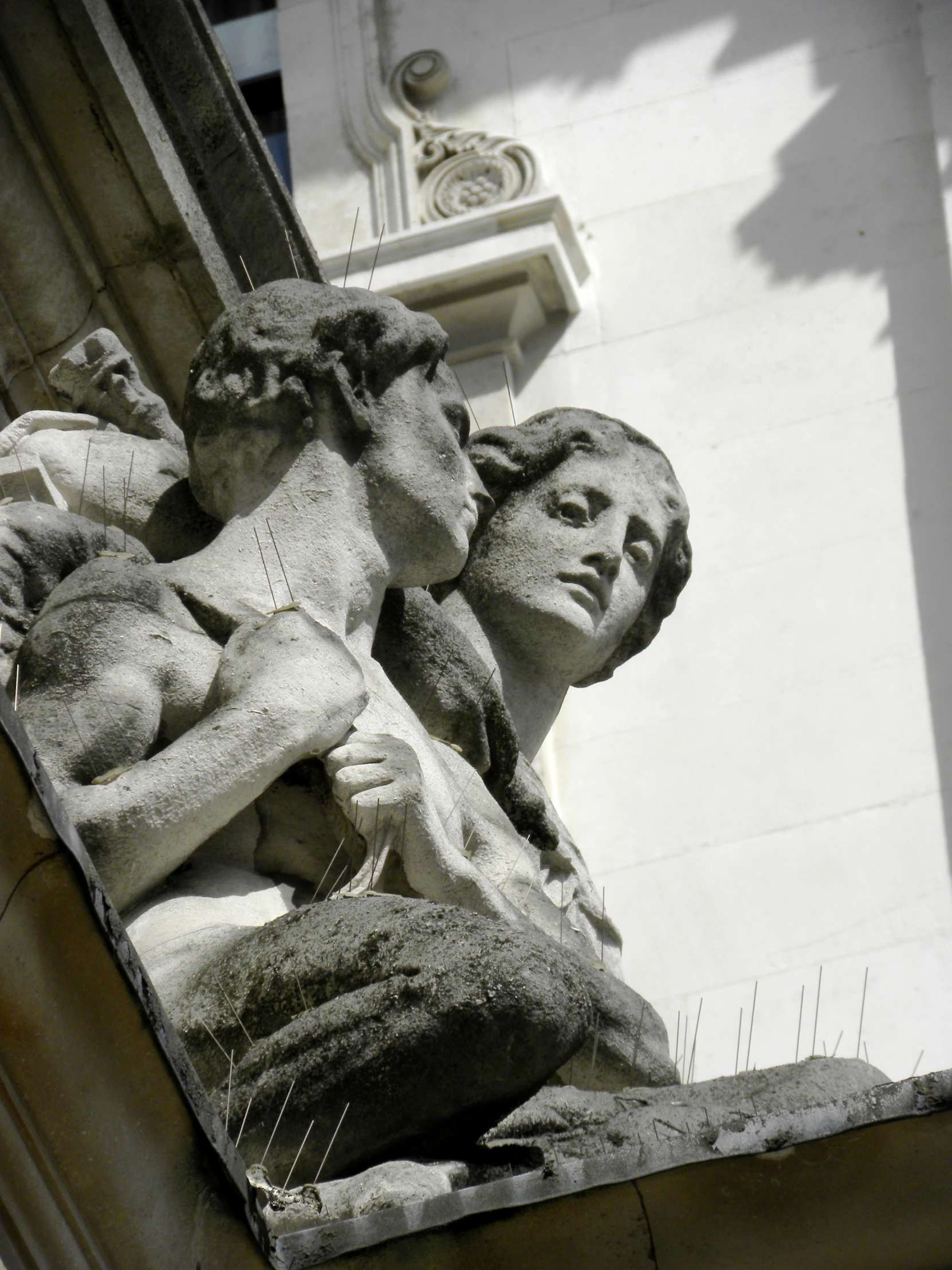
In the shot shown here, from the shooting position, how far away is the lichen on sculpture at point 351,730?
8.30ft

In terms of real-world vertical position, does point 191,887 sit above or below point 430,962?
below

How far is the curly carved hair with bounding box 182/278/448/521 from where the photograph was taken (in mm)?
3787

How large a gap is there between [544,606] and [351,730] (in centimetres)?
128

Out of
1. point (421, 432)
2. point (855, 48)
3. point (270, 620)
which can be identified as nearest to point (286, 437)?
point (421, 432)

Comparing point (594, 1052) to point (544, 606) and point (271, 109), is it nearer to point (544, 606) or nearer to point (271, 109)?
point (544, 606)

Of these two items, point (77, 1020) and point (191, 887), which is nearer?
point (77, 1020)

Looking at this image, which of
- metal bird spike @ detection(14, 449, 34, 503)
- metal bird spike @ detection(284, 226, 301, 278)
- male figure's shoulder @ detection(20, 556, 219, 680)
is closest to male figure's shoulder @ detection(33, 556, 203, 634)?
male figure's shoulder @ detection(20, 556, 219, 680)

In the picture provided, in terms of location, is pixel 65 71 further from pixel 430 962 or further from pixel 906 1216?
pixel 906 1216

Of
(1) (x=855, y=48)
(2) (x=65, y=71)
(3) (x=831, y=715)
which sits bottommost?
(3) (x=831, y=715)

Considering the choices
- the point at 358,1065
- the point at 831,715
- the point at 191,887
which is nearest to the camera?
the point at 358,1065

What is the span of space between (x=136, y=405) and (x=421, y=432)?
2.54 ft

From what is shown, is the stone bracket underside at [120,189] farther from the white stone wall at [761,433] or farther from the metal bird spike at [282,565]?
the white stone wall at [761,433]

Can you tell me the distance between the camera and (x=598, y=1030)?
129 inches

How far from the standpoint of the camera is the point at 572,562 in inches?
181
